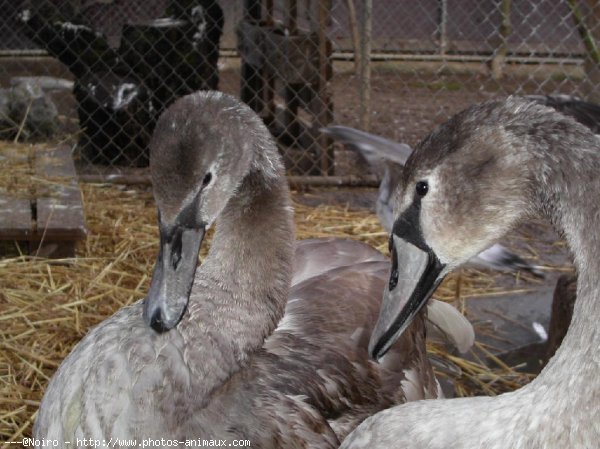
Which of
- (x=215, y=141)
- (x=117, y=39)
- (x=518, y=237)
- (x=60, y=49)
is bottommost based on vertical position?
(x=117, y=39)

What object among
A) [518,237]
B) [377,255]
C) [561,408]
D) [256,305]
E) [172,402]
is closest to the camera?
[561,408]

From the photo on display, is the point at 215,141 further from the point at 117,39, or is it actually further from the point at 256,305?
the point at 117,39

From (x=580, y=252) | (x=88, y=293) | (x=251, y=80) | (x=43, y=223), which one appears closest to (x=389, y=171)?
(x=88, y=293)

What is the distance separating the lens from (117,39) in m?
8.25

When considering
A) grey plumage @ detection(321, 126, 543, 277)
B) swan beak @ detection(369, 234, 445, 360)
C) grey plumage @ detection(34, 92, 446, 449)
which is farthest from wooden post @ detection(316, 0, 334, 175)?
swan beak @ detection(369, 234, 445, 360)

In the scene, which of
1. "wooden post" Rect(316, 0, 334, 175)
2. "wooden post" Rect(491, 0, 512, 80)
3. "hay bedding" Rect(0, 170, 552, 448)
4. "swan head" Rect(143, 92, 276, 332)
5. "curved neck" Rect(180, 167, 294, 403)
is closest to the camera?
"swan head" Rect(143, 92, 276, 332)

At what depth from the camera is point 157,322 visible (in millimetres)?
1978

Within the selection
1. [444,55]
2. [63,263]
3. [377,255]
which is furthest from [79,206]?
[444,55]

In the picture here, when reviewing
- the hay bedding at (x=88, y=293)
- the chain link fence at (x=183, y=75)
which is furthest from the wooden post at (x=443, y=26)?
the hay bedding at (x=88, y=293)

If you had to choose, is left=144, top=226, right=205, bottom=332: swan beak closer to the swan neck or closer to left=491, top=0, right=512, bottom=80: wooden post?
the swan neck

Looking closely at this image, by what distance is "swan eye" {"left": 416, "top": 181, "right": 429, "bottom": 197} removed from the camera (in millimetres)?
1771

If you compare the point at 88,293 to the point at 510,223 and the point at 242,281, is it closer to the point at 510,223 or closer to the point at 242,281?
the point at 242,281

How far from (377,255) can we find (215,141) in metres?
1.06

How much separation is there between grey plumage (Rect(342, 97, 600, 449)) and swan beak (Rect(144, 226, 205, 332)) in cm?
44
